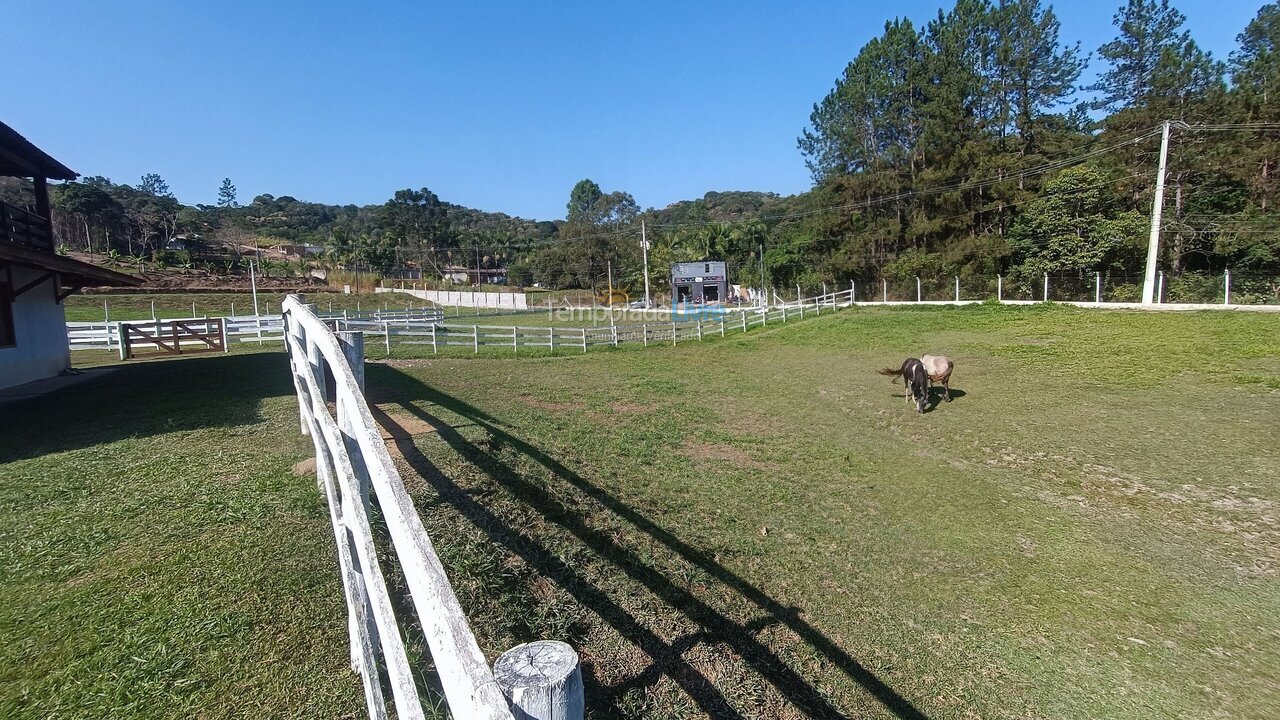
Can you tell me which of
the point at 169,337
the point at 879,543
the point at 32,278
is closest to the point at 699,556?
the point at 879,543

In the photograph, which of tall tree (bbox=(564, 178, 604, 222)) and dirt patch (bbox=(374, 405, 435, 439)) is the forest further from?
tall tree (bbox=(564, 178, 604, 222))

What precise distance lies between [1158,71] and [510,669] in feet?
134

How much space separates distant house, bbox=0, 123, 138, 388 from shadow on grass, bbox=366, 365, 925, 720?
8971mm

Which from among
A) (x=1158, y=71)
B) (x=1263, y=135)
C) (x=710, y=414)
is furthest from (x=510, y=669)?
(x=1158, y=71)

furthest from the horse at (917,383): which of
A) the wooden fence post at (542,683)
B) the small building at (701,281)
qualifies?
the small building at (701,281)

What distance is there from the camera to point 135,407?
711cm

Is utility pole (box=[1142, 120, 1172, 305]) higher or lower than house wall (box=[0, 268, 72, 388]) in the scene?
higher

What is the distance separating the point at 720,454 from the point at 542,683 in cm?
705

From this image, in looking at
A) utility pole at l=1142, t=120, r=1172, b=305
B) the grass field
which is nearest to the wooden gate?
the grass field

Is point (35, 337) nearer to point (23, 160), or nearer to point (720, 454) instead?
point (23, 160)

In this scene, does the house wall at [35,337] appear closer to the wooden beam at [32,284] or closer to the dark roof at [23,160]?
the wooden beam at [32,284]

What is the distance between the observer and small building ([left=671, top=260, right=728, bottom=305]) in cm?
4553

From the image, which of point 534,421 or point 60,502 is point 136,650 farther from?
point 534,421

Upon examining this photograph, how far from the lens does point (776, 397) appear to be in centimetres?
1178
